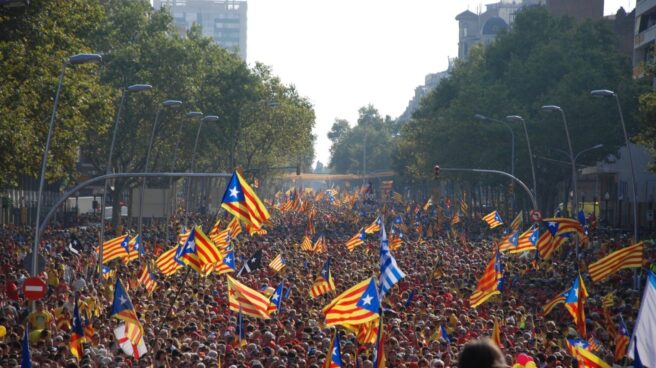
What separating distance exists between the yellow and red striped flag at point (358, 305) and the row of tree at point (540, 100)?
45984 millimetres

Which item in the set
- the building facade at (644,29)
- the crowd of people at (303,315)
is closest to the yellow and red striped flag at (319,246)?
the crowd of people at (303,315)

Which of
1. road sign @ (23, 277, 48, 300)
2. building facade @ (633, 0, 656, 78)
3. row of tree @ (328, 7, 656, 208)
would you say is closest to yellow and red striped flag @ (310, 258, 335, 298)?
road sign @ (23, 277, 48, 300)

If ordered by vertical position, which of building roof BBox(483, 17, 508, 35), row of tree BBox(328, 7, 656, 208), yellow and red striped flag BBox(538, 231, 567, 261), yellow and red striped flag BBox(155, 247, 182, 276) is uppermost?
building roof BBox(483, 17, 508, 35)

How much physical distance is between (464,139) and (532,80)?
22.8 ft

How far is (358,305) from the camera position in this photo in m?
16.8

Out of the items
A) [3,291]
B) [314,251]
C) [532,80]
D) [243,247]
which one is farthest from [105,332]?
[532,80]

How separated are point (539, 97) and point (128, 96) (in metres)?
23.5

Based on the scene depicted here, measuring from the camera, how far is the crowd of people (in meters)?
16.5

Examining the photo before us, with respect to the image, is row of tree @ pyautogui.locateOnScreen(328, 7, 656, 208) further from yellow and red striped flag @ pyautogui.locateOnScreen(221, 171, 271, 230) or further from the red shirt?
yellow and red striped flag @ pyautogui.locateOnScreen(221, 171, 271, 230)

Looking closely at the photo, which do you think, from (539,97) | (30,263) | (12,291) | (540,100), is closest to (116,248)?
(30,263)

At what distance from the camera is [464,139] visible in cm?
7506

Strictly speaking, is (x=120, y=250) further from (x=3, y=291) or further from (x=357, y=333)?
(x=357, y=333)

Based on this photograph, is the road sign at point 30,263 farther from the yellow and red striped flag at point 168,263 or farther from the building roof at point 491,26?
the building roof at point 491,26

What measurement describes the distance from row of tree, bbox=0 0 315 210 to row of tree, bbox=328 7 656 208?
12.3 m
